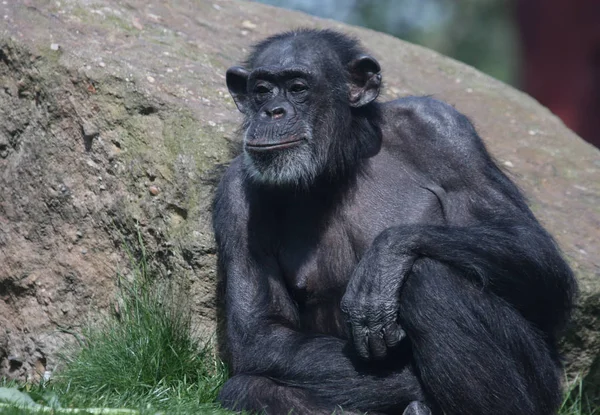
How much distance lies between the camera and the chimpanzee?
609cm

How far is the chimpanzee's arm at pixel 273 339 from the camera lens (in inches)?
247

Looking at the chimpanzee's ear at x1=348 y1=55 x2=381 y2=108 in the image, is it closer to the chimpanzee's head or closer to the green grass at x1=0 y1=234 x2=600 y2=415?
the chimpanzee's head

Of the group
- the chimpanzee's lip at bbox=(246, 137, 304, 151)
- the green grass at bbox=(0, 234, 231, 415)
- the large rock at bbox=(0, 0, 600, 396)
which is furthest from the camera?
the large rock at bbox=(0, 0, 600, 396)

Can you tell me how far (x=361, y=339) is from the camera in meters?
6.18

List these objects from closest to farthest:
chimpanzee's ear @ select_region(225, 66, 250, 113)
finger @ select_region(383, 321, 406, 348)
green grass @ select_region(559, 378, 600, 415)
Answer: finger @ select_region(383, 321, 406, 348), chimpanzee's ear @ select_region(225, 66, 250, 113), green grass @ select_region(559, 378, 600, 415)

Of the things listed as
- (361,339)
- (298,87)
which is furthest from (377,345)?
(298,87)

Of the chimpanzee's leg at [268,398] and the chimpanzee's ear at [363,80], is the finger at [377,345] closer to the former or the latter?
the chimpanzee's leg at [268,398]

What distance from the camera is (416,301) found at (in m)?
6.04

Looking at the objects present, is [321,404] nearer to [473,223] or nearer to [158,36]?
[473,223]

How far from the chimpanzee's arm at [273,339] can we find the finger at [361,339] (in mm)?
172

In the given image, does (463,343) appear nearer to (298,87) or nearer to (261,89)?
(298,87)

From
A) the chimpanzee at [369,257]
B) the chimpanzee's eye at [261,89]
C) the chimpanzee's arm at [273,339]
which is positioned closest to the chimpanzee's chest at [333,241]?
the chimpanzee at [369,257]

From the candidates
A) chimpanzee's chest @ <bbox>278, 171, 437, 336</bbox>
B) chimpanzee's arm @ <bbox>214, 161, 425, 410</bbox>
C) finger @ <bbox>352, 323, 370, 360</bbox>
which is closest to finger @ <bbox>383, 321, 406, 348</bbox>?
finger @ <bbox>352, 323, 370, 360</bbox>

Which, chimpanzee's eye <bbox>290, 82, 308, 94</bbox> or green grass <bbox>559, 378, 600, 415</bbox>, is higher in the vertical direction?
chimpanzee's eye <bbox>290, 82, 308, 94</bbox>
